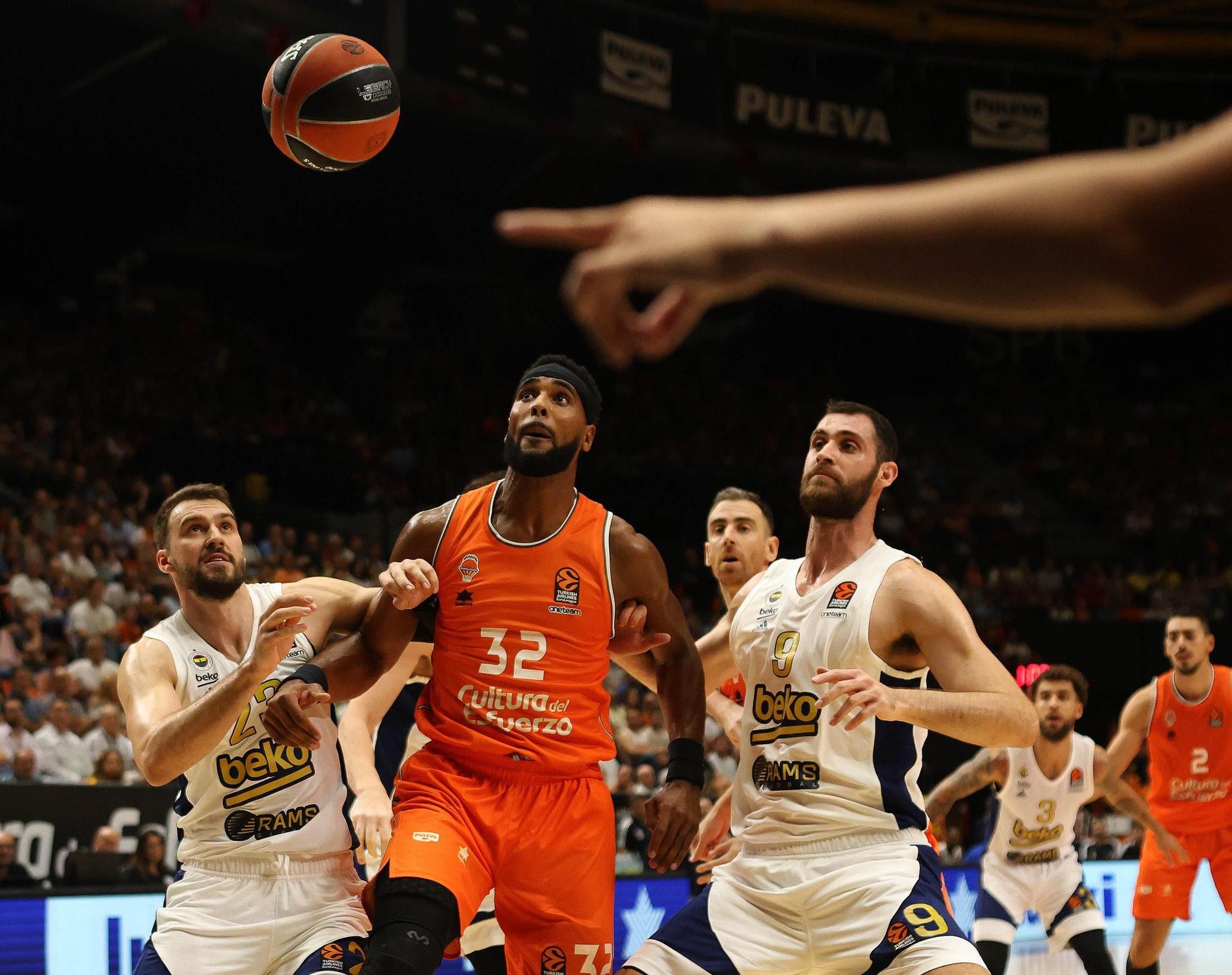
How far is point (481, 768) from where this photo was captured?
4.62m

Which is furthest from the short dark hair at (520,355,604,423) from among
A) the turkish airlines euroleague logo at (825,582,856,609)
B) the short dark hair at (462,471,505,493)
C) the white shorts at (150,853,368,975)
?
the white shorts at (150,853,368,975)

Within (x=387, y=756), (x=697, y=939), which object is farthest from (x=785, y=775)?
(x=387, y=756)

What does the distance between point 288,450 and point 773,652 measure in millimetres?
14905

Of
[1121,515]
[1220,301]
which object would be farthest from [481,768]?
[1121,515]

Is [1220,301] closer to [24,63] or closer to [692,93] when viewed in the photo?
[24,63]

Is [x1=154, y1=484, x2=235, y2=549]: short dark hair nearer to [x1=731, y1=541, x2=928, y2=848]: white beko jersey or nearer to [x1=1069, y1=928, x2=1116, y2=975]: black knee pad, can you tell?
[x1=731, y1=541, x2=928, y2=848]: white beko jersey

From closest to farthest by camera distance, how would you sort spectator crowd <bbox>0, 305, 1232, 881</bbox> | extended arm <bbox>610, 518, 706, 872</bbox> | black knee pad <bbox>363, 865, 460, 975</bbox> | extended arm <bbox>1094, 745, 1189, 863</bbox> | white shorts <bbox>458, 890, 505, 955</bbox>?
black knee pad <bbox>363, 865, 460, 975</bbox> < extended arm <bbox>610, 518, 706, 872</bbox> < white shorts <bbox>458, 890, 505, 955</bbox> < extended arm <bbox>1094, 745, 1189, 863</bbox> < spectator crowd <bbox>0, 305, 1232, 881</bbox>

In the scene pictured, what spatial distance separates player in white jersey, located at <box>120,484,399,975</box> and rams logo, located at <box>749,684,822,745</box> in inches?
54.4

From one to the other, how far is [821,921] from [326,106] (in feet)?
12.9

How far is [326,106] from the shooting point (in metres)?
6.15

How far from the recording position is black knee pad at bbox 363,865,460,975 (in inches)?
158

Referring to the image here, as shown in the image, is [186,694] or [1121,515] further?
[1121,515]

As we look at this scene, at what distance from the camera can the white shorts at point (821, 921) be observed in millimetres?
4059

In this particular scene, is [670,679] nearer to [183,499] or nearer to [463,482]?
[183,499]
